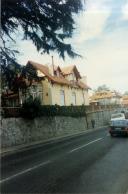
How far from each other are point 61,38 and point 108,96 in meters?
100

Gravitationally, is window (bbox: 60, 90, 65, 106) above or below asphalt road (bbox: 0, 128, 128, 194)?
above

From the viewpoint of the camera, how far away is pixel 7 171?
1327 centimetres

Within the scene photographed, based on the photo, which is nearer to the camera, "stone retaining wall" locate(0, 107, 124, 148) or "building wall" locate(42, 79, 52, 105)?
"stone retaining wall" locate(0, 107, 124, 148)

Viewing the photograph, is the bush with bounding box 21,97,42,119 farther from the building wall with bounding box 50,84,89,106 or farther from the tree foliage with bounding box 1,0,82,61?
the building wall with bounding box 50,84,89,106

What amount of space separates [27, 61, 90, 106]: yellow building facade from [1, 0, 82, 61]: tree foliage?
84.3 feet

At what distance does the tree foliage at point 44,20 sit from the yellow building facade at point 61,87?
84.3 ft

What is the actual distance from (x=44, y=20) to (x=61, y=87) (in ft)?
115

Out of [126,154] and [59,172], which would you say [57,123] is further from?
[59,172]

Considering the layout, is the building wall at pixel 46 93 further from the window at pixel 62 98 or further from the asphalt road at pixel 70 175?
the asphalt road at pixel 70 175

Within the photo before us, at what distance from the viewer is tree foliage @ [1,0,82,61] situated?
15797mm

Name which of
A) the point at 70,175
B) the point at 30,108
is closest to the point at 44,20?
the point at 70,175

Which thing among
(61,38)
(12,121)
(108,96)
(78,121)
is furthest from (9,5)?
(108,96)

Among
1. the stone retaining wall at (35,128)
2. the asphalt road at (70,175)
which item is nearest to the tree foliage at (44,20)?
the asphalt road at (70,175)

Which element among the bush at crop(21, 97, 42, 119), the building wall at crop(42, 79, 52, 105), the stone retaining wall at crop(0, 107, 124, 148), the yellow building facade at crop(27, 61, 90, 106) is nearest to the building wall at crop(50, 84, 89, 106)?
the yellow building facade at crop(27, 61, 90, 106)
